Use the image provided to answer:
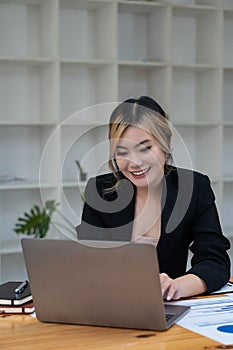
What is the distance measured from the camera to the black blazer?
104 inches

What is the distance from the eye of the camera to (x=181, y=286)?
2.27 m

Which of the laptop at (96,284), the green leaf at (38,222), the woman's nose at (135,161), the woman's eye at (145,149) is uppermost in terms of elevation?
the woman's eye at (145,149)

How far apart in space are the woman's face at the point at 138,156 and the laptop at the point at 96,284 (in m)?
0.62

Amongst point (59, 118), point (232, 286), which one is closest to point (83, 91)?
point (59, 118)

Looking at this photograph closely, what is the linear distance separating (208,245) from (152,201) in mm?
281

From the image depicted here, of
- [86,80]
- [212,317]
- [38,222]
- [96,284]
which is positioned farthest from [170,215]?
[86,80]

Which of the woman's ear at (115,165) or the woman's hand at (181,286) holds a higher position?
the woman's ear at (115,165)

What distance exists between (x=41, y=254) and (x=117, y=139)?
0.62 metres

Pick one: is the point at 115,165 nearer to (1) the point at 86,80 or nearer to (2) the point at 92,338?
(2) the point at 92,338

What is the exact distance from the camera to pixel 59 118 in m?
4.41

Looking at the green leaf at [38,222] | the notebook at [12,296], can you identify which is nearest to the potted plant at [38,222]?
the green leaf at [38,222]

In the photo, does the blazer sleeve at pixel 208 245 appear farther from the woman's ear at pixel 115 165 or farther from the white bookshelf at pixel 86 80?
the white bookshelf at pixel 86 80

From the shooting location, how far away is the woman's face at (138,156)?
7.96 feet

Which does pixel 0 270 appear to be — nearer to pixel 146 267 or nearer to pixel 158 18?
pixel 158 18
